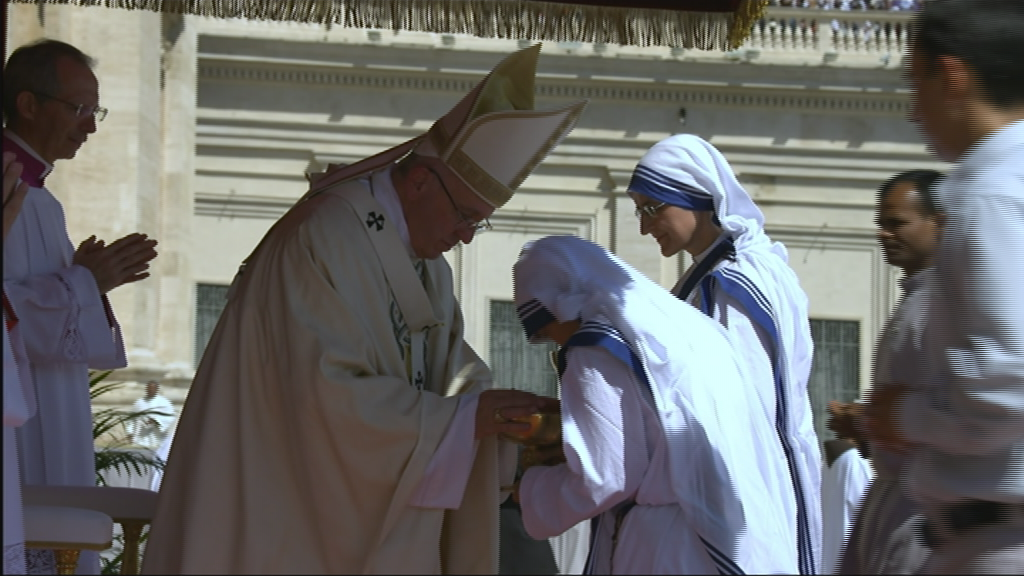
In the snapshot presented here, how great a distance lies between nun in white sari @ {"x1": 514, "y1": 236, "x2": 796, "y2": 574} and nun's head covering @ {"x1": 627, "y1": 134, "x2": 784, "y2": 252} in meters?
1.56

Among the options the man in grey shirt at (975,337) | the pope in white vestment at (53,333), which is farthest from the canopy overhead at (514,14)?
the man in grey shirt at (975,337)

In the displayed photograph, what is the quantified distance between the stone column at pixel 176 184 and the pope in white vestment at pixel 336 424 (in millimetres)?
13432

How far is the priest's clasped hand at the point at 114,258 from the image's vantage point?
186 inches

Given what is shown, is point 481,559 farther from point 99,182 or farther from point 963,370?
point 99,182

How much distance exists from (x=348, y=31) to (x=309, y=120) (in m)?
1.27

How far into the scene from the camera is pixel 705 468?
3311 mm

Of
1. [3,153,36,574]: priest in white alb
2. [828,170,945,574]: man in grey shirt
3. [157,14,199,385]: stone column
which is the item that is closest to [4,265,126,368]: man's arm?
[3,153,36,574]: priest in white alb

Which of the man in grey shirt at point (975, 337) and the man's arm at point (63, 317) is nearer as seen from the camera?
the man in grey shirt at point (975, 337)

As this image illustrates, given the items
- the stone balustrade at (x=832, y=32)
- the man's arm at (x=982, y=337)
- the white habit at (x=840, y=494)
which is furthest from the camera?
the stone balustrade at (x=832, y=32)

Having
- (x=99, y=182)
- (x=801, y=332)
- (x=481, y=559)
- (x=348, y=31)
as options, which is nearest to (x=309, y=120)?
(x=348, y=31)

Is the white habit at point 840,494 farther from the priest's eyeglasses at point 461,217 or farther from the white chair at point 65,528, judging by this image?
the white chair at point 65,528

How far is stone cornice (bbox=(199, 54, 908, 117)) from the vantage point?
66.1 ft

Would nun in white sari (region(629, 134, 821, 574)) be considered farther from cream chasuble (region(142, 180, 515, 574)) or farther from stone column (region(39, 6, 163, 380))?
stone column (region(39, 6, 163, 380))

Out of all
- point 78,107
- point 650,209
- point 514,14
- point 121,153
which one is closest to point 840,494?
point 121,153
